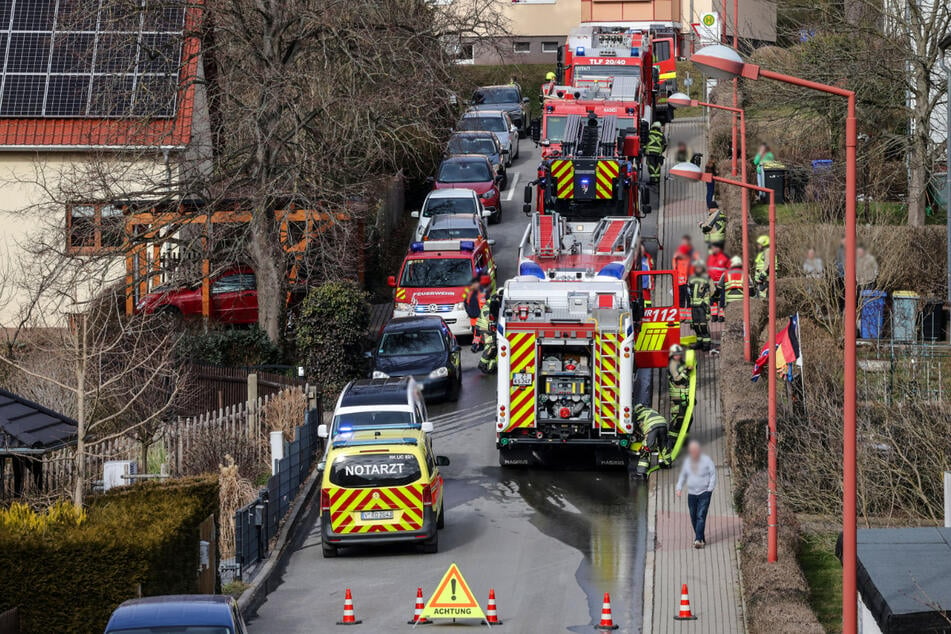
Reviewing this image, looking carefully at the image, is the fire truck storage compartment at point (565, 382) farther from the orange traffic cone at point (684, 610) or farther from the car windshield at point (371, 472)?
the orange traffic cone at point (684, 610)

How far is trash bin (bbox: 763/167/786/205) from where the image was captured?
1167 inches

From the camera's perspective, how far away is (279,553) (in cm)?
2412

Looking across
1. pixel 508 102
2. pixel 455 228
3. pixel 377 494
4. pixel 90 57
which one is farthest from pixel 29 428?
pixel 508 102

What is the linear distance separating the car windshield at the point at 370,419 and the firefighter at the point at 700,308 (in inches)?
206

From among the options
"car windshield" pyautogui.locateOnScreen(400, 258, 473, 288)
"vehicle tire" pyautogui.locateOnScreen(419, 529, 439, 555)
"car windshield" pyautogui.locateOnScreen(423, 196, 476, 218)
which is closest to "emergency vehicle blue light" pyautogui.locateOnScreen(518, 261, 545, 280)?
"vehicle tire" pyautogui.locateOnScreen(419, 529, 439, 555)

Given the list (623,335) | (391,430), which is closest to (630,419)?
(623,335)

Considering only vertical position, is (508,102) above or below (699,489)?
above

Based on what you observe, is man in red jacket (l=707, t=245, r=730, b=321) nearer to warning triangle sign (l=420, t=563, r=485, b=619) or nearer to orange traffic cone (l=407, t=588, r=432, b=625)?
warning triangle sign (l=420, t=563, r=485, b=619)

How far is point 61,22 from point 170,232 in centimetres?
537

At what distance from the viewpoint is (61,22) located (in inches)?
1351

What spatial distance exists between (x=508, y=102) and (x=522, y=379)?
3128 cm

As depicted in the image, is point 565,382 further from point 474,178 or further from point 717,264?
point 474,178

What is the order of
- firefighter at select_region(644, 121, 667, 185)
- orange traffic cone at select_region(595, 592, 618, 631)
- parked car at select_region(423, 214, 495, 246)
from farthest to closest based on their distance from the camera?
1. firefighter at select_region(644, 121, 667, 185)
2. parked car at select_region(423, 214, 495, 246)
3. orange traffic cone at select_region(595, 592, 618, 631)

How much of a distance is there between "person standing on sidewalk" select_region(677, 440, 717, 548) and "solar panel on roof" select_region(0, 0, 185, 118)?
15.4 m
